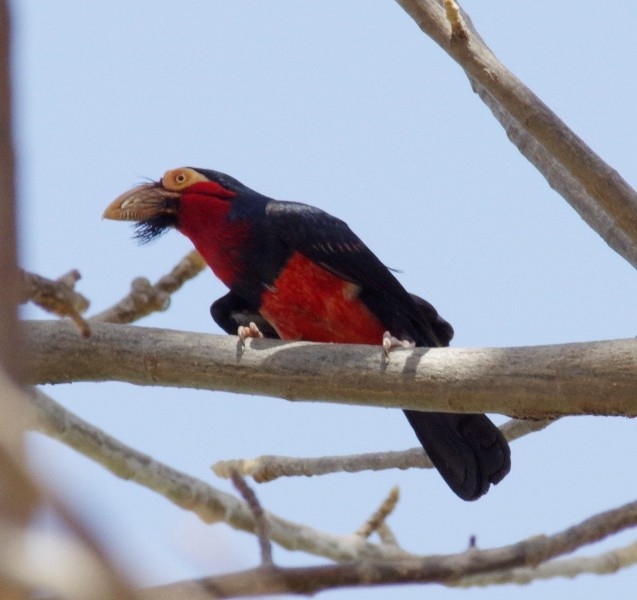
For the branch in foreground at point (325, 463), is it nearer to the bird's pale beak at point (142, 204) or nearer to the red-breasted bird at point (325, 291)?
the red-breasted bird at point (325, 291)

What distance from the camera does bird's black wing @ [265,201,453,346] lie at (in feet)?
17.6

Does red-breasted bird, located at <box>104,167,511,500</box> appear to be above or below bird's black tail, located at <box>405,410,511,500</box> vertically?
above

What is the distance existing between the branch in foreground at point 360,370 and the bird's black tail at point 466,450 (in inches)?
55.9

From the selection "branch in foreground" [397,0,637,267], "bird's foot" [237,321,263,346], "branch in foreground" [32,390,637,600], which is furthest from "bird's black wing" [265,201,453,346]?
"branch in foreground" [397,0,637,267]

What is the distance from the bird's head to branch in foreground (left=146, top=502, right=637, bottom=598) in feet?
13.8

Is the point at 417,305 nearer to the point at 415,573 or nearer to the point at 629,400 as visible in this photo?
the point at 629,400

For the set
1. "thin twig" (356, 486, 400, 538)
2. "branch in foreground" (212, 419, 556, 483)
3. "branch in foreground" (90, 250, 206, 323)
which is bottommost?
"thin twig" (356, 486, 400, 538)

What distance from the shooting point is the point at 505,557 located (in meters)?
1.53

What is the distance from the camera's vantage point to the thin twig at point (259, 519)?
1.75m

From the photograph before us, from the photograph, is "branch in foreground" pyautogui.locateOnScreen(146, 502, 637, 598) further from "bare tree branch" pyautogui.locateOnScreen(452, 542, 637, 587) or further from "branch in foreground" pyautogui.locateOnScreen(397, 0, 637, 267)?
"bare tree branch" pyautogui.locateOnScreen(452, 542, 637, 587)

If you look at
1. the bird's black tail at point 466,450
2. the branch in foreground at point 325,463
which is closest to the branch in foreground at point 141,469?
the branch in foreground at point 325,463

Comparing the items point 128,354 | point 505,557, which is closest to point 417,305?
point 128,354

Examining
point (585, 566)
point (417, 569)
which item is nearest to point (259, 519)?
point (417, 569)

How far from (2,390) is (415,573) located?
0.67m
